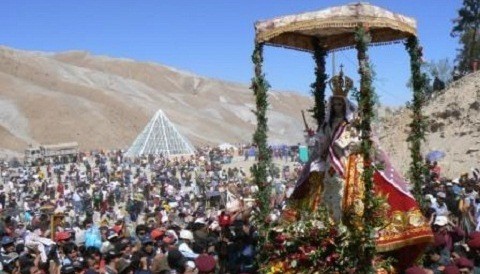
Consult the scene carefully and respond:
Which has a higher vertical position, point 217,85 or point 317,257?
point 217,85

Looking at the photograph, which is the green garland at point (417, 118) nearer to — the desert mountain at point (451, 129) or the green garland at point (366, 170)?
the green garland at point (366, 170)

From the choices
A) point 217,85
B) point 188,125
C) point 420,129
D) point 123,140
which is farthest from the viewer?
point 217,85

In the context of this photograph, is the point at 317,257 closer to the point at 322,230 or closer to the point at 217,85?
the point at 322,230

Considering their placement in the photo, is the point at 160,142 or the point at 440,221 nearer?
the point at 440,221

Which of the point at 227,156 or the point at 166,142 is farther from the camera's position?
the point at 166,142

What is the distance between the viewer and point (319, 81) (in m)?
11.8

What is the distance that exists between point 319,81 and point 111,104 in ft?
277

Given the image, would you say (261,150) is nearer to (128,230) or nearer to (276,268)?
(276,268)

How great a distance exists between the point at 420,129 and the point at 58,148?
5040cm

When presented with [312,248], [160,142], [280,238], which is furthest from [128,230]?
[160,142]

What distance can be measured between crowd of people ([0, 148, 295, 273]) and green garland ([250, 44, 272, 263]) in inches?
18.4

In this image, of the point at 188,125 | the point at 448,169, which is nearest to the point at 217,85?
the point at 188,125

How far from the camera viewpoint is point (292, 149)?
186 ft

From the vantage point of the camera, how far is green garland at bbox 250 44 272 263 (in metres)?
9.85
